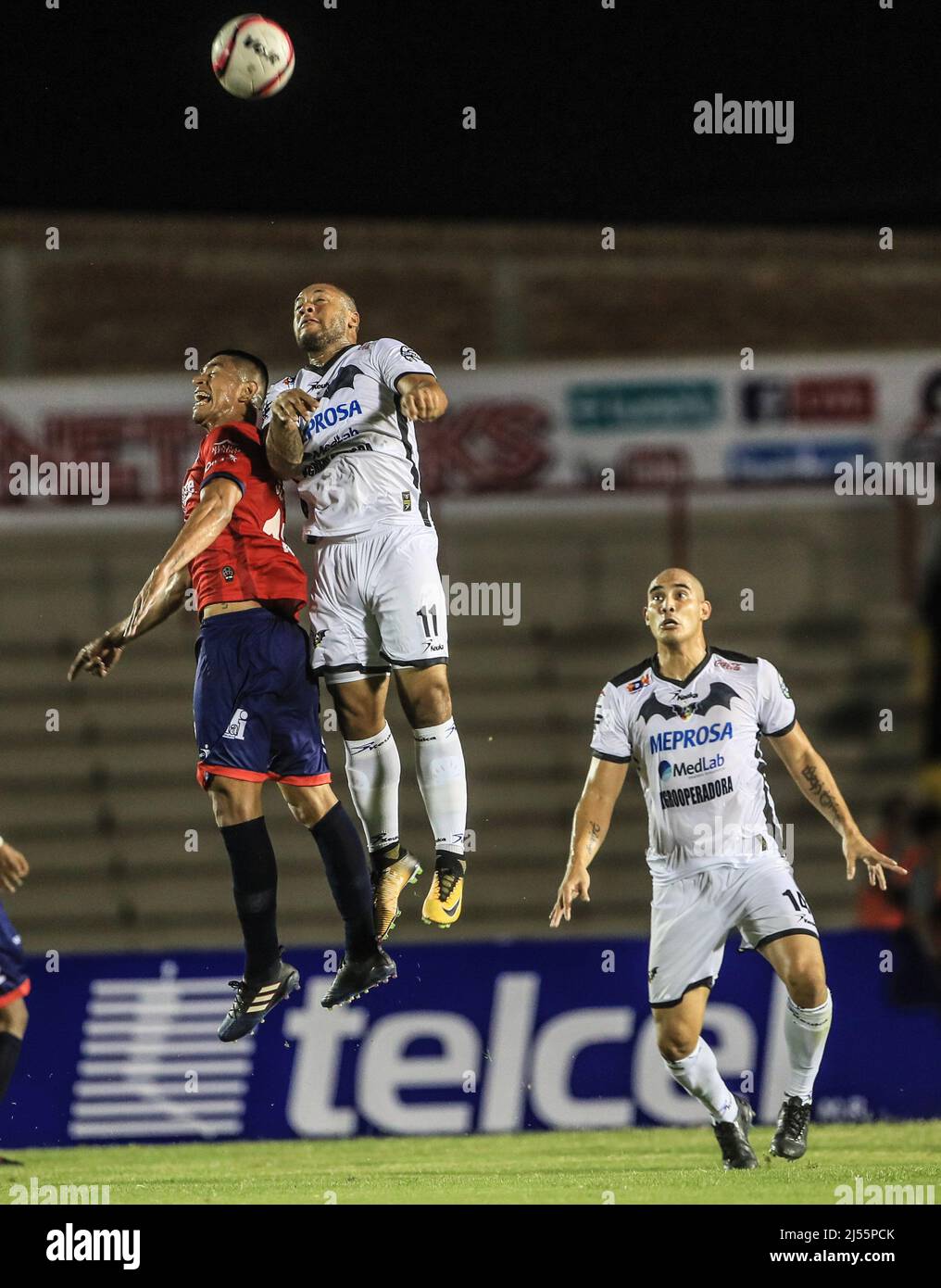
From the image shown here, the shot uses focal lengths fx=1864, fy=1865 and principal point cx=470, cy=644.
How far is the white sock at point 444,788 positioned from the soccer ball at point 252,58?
3.11 meters

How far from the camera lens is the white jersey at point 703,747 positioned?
8547 mm

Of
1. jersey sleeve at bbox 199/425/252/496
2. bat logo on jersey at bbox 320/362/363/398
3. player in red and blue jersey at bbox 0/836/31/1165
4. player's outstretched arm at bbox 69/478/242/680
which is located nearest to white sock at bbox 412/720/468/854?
player's outstretched arm at bbox 69/478/242/680

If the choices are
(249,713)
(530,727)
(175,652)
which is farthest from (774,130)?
(175,652)

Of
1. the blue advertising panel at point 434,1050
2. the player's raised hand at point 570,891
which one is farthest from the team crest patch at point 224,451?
the blue advertising panel at point 434,1050

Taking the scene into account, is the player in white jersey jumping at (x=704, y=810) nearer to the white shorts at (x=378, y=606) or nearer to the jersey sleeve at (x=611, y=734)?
the jersey sleeve at (x=611, y=734)

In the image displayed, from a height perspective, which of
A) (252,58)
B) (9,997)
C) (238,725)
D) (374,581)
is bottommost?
(9,997)

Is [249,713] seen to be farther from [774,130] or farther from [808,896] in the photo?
[808,896]

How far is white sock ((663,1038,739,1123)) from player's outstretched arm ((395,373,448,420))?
315 cm

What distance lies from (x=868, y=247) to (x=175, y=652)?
809cm

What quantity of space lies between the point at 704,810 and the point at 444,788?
122 cm

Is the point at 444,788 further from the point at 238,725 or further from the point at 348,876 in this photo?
the point at 238,725

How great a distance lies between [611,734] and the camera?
28.4 feet

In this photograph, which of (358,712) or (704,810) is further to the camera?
(704,810)

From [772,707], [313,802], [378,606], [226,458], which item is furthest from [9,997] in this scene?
[772,707]
